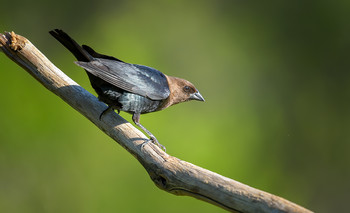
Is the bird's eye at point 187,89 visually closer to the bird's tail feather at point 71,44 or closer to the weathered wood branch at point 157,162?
the weathered wood branch at point 157,162

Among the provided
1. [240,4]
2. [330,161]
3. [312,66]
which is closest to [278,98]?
[312,66]

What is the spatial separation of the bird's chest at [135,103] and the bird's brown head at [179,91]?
13.2 inches

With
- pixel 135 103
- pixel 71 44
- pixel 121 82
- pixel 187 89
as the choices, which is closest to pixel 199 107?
pixel 187 89

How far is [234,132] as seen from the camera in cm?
631

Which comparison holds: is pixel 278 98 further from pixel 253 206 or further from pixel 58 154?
pixel 253 206

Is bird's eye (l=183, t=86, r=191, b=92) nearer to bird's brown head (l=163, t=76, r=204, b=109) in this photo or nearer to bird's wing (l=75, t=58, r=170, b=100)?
bird's brown head (l=163, t=76, r=204, b=109)

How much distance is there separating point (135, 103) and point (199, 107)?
2756mm

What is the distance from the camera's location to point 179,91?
164 inches

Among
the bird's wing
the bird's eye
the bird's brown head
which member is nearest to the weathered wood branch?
the bird's wing

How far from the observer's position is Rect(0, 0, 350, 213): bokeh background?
559 cm

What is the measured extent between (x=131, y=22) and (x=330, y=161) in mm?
4215

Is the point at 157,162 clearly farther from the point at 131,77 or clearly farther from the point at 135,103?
the point at 131,77

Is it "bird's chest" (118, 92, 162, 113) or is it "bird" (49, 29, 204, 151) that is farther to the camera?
"bird's chest" (118, 92, 162, 113)

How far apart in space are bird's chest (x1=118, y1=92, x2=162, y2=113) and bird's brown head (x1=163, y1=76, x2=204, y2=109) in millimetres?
335
